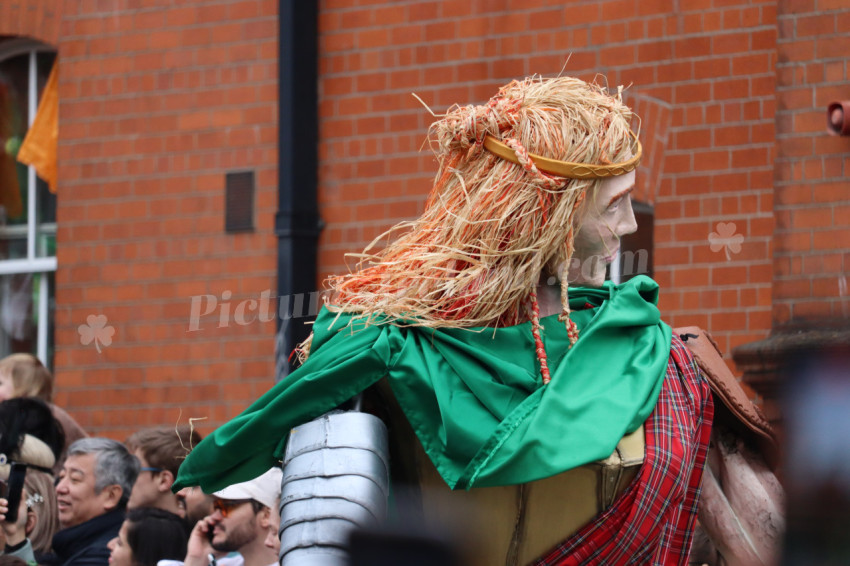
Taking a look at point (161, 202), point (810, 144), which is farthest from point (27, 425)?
point (810, 144)

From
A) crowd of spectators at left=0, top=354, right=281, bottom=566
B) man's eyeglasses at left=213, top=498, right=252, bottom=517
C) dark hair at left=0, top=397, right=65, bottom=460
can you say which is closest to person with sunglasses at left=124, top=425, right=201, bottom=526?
crowd of spectators at left=0, top=354, right=281, bottom=566

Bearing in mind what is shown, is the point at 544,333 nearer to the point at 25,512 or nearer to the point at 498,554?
the point at 498,554

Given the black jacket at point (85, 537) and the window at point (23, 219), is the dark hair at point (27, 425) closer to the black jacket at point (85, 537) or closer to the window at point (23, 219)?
the black jacket at point (85, 537)

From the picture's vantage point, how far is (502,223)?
7.00 ft

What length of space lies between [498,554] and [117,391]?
14.6 feet

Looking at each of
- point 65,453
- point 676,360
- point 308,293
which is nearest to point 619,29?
point 308,293

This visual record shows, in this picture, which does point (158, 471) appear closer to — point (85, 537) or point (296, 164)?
point (85, 537)

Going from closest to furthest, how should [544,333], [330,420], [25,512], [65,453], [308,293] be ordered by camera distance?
[330,420] < [544,333] < [25,512] < [65,453] < [308,293]

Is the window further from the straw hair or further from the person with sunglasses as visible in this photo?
the straw hair

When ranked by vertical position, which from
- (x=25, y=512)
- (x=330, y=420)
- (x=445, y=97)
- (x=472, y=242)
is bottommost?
(x=25, y=512)

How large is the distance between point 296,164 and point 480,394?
3924 mm

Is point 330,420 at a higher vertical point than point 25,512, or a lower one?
higher

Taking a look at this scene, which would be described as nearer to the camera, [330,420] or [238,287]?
[330,420]

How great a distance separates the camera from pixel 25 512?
5.04 m
